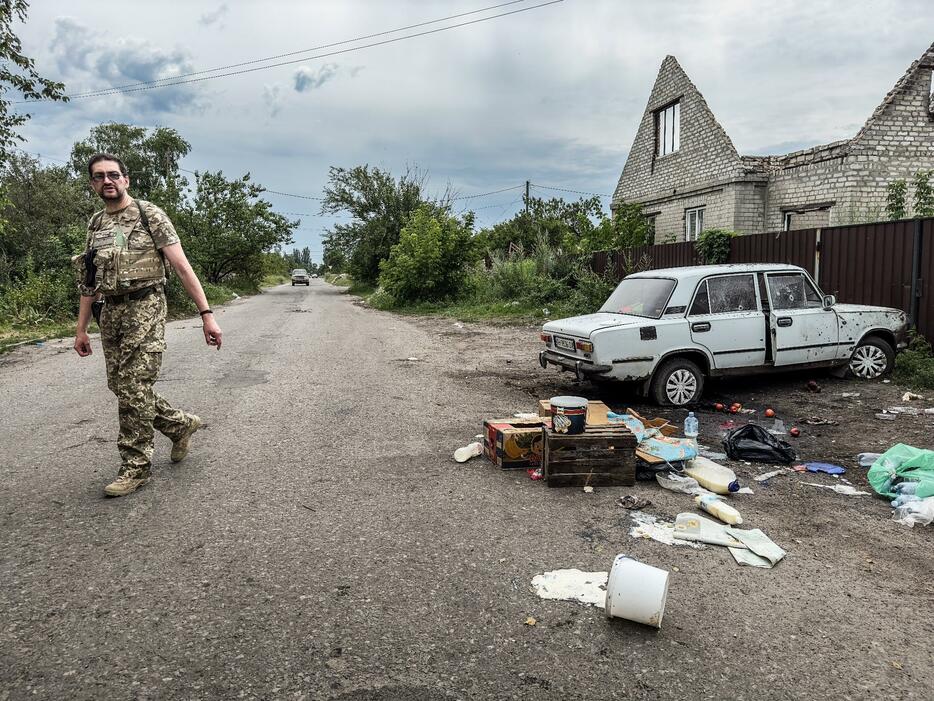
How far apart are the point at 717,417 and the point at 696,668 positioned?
4708 mm

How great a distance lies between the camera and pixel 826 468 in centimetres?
513

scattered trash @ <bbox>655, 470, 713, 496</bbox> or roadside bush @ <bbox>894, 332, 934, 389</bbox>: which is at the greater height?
roadside bush @ <bbox>894, 332, 934, 389</bbox>

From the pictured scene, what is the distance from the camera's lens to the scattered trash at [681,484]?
14.8ft

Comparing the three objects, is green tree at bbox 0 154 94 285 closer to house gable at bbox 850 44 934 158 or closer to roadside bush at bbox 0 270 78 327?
roadside bush at bbox 0 270 78 327

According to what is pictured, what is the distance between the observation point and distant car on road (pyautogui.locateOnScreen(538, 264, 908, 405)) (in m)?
7.07

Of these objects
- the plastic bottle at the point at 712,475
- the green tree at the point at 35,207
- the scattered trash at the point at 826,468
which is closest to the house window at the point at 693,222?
the scattered trash at the point at 826,468

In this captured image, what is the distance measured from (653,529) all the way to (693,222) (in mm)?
17077

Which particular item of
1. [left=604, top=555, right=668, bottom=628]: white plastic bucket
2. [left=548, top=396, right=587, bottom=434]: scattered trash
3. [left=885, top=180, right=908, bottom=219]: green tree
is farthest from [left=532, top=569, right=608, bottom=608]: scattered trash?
[left=885, top=180, right=908, bottom=219]: green tree

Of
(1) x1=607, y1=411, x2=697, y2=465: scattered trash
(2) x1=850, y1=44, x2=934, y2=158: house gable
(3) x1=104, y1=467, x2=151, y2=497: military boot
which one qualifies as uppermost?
(2) x1=850, y1=44, x2=934, y2=158: house gable

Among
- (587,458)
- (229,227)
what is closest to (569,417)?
(587,458)

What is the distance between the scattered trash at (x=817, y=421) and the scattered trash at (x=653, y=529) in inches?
134

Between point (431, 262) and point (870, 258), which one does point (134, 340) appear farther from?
point (431, 262)

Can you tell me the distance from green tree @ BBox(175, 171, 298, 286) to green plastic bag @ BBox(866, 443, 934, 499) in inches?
1301

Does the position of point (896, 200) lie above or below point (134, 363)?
above
